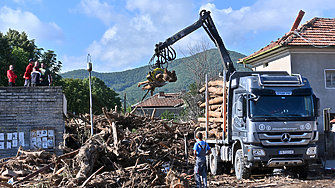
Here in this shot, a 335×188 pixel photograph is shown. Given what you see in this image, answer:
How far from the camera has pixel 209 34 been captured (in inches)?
631

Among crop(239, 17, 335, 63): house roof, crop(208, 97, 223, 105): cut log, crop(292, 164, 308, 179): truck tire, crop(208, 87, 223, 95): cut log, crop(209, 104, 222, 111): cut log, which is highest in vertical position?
crop(239, 17, 335, 63): house roof

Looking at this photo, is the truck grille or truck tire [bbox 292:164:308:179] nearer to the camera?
the truck grille

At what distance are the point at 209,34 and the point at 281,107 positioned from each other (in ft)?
23.3

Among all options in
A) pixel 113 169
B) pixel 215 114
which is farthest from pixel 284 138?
pixel 113 169

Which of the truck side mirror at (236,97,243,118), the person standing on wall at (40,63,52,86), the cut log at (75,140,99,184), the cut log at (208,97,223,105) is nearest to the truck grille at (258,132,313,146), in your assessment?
the truck side mirror at (236,97,243,118)

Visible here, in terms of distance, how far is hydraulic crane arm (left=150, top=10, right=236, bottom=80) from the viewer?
15117 millimetres

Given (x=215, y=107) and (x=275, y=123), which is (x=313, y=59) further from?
(x=275, y=123)

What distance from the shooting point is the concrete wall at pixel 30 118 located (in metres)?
11.4

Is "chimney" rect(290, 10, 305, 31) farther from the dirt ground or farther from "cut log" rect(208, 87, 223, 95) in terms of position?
the dirt ground

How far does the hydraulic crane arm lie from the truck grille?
5.66 metres

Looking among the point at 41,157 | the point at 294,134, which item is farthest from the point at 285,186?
the point at 41,157

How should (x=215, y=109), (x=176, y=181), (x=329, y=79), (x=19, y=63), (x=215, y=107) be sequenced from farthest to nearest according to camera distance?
(x=19, y=63) → (x=329, y=79) → (x=215, y=109) → (x=215, y=107) → (x=176, y=181)

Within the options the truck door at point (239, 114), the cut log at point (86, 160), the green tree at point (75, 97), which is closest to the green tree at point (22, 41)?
the green tree at point (75, 97)

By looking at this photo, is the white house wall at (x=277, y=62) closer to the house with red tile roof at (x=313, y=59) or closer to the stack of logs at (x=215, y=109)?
the house with red tile roof at (x=313, y=59)
